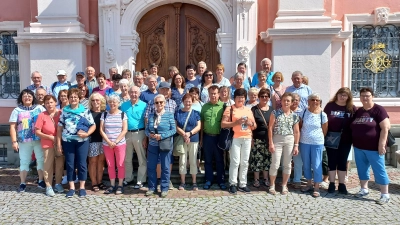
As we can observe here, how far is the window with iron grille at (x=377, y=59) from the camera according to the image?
7.72m

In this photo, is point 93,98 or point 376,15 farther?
point 376,15

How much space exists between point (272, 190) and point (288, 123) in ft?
3.21

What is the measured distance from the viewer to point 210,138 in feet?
17.4

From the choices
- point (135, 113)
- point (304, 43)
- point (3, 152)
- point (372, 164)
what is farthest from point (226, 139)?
point (3, 152)

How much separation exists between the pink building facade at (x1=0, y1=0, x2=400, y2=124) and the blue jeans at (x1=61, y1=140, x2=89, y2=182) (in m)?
2.74

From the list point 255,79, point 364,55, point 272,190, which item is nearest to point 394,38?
point 364,55

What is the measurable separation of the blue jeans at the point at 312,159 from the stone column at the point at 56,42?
→ 4683 millimetres

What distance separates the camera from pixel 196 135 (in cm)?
529

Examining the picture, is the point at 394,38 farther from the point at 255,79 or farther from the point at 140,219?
the point at 140,219

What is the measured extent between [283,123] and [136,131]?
2.09 meters

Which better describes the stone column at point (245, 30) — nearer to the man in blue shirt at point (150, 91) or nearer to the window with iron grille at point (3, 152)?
the man in blue shirt at point (150, 91)

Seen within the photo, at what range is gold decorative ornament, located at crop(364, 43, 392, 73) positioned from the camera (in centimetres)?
773

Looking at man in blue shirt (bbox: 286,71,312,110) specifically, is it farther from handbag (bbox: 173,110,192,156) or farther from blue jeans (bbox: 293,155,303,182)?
handbag (bbox: 173,110,192,156)

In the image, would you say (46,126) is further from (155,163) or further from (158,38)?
(158,38)
